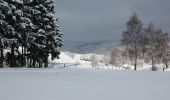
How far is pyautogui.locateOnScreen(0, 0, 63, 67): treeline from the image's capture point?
1656 inches

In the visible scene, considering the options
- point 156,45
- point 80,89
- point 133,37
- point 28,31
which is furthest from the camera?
point 156,45

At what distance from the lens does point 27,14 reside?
4828 cm

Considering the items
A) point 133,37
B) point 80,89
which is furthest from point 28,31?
point 80,89

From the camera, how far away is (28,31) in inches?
1891

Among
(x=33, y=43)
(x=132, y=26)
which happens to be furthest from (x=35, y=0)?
(x=132, y=26)

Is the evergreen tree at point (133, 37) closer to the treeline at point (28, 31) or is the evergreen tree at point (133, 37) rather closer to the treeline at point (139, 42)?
the treeline at point (139, 42)

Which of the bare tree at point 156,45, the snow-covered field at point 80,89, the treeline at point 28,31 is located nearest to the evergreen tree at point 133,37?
the bare tree at point 156,45

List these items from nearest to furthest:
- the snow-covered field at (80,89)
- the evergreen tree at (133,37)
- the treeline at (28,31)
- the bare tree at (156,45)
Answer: the snow-covered field at (80,89), the treeline at (28,31), the evergreen tree at (133,37), the bare tree at (156,45)

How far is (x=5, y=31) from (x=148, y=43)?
3630 centimetres

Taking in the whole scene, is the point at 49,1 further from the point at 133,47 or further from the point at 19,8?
the point at 133,47

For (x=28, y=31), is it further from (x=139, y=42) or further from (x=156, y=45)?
(x=156, y=45)

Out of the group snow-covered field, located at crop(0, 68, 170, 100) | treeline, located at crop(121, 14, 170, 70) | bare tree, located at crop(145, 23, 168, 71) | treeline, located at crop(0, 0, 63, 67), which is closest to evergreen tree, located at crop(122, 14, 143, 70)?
treeline, located at crop(121, 14, 170, 70)

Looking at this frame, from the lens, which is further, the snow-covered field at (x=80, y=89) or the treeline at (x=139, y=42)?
the treeline at (x=139, y=42)

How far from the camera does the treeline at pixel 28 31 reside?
138 ft
